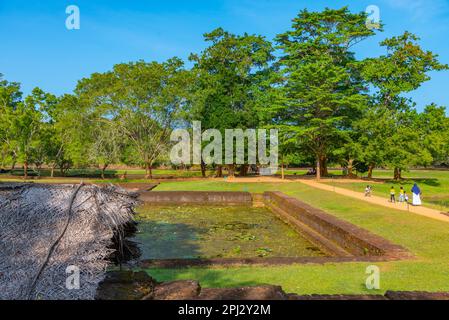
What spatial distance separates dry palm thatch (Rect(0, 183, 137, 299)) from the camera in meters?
3.78

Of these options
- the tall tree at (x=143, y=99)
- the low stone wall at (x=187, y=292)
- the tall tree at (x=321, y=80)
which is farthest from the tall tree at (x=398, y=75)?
the low stone wall at (x=187, y=292)

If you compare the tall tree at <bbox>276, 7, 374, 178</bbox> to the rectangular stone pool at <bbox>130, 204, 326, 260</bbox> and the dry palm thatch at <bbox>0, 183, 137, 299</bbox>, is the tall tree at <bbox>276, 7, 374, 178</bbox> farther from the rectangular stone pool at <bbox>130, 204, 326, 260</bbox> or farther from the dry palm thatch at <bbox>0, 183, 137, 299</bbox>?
the dry palm thatch at <bbox>0, 183, 137, 299</bbox>

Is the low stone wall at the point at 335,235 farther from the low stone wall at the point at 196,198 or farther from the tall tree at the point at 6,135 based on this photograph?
the tall tree at the point at 6,135

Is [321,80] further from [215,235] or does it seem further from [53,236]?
[53,236]

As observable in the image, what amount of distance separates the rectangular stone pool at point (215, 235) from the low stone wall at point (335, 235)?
39 cm

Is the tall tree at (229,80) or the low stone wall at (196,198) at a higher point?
the tall tree at (229,80)

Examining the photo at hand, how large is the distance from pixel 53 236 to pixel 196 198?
57.6ft

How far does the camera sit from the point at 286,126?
33.2 m

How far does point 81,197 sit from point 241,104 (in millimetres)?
33878

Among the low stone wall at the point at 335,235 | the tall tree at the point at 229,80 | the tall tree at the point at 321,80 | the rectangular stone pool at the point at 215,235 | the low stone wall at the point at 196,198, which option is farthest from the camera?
the tall tree at the point at 229,80

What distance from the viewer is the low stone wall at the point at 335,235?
28.6 feet

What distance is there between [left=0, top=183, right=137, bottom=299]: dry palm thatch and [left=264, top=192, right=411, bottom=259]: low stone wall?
638cm
